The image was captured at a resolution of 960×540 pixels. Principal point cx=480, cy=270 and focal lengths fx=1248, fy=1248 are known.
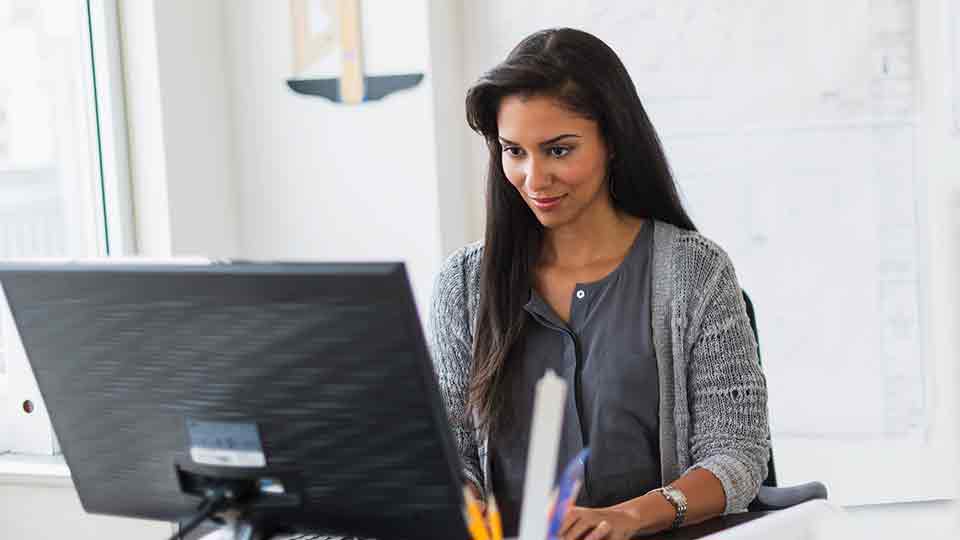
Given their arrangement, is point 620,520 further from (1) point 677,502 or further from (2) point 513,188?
(2) point 513,188

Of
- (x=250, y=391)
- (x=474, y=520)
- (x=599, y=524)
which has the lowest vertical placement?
(x=599, y=524)

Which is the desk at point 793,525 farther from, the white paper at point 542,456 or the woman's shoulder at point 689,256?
the woman's shoulder at point 689,256

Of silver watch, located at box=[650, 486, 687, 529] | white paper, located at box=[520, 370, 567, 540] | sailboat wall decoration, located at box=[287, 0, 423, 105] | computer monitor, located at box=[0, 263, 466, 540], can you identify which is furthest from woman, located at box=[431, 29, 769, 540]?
sailboat wall decoration, located at box=[287, 0, 423, 105]

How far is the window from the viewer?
266 cm

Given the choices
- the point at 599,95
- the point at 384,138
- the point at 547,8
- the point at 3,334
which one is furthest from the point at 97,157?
the point at 599,95

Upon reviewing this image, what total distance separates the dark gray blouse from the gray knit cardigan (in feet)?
0.08

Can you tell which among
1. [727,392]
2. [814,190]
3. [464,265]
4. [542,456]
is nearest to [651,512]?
[727,392]

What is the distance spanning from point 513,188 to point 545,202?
0.41 ft

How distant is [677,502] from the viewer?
1.57 m

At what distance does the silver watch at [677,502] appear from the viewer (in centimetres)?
156

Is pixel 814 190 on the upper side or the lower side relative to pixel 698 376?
upper

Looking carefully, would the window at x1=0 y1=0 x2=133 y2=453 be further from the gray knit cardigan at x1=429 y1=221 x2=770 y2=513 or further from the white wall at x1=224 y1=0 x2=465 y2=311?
the gray knit cardigan at x1=429 y1=221 x2=770 y2=513

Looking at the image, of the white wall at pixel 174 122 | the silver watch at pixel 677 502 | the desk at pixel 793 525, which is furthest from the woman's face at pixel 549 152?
the white wall at pixel 174 122

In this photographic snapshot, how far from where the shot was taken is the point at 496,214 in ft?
6.25
